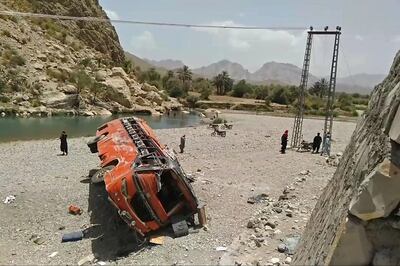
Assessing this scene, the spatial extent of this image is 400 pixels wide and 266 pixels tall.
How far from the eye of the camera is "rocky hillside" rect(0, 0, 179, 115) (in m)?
53.5

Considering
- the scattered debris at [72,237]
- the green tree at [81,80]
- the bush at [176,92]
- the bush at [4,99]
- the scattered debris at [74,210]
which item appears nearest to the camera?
the scattered debris at [72,237]

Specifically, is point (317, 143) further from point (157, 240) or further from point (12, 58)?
point (12, 58)

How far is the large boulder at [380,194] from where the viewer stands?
3990mm

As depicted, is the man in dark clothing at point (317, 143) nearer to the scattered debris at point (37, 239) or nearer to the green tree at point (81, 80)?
the scattered debris at point (37, 239)

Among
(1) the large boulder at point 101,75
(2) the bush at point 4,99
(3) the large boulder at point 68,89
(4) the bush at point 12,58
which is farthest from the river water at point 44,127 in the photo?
(1) the large boulder at point 101,75

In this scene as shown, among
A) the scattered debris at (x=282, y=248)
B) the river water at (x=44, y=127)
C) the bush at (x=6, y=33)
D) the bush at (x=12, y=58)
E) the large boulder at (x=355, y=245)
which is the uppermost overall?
the bush at (x=6, y=33)

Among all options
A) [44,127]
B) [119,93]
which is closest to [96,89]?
[119,93]

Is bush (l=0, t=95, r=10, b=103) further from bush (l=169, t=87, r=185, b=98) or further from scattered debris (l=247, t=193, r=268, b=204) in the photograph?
bush (l=169, t=87, r=185, b=98)

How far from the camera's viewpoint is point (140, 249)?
10336mm

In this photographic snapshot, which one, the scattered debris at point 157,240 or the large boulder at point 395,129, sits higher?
the large boulder at point 395,129

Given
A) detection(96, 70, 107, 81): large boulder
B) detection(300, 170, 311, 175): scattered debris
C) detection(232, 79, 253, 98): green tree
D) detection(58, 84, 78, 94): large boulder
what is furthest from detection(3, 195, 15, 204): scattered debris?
detection(232, 79, 253, 98): green tree

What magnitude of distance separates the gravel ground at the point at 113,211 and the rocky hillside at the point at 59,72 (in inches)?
1213

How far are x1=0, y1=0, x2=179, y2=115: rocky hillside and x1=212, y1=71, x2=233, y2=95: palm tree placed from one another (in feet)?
111

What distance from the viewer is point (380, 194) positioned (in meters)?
4.06
